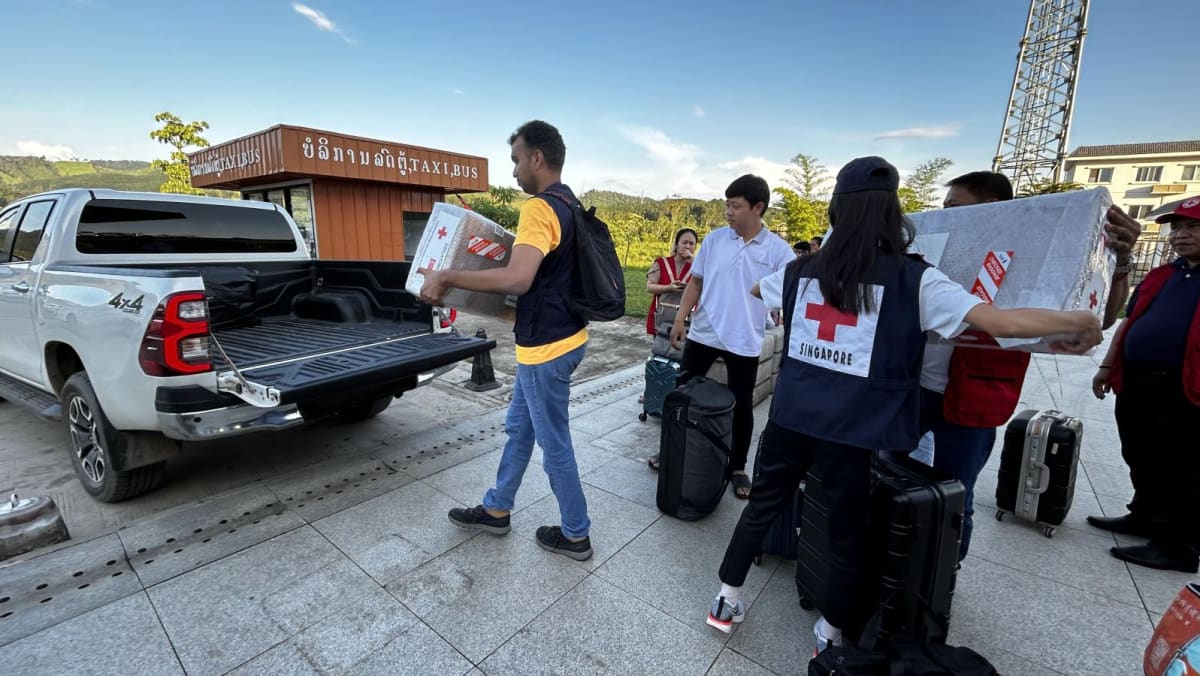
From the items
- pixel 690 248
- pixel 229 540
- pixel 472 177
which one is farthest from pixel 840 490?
pixel 472 177

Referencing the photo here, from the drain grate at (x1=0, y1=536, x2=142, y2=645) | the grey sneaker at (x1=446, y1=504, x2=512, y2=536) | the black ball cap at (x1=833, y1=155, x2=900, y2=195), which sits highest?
the black ball cap at (x1=833, y1=155, x2=900, y2=195)

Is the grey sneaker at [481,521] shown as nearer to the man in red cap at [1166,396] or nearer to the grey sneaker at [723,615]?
the grey sneaker at [723,615]

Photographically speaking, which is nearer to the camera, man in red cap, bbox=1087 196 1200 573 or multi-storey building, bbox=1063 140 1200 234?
man in red cap, bbox=1087 196 1200 573

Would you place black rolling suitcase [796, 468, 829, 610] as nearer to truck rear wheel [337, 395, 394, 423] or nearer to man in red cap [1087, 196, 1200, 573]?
man in red cap [1087, 196, 1200, 573]

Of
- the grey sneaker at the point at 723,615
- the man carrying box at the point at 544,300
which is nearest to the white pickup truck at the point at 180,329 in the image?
the man carrying box at the point at 544,300

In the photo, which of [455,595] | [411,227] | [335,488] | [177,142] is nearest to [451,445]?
[335,488]

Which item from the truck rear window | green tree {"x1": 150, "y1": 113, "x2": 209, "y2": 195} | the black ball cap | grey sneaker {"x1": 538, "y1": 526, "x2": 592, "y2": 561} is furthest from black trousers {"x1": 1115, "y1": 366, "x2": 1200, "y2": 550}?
green tree {"x1": 150, "y1": 113, "x2": 209, "y2": 195}

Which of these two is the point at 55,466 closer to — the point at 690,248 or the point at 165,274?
the point at 165,274

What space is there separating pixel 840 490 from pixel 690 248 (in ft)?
11.0

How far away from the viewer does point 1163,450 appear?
2479 mm

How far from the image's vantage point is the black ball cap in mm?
1543

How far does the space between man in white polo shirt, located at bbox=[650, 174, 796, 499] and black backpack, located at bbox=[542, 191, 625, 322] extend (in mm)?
943

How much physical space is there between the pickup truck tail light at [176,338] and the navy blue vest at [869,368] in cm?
275

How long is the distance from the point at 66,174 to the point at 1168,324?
13423 centimetres
